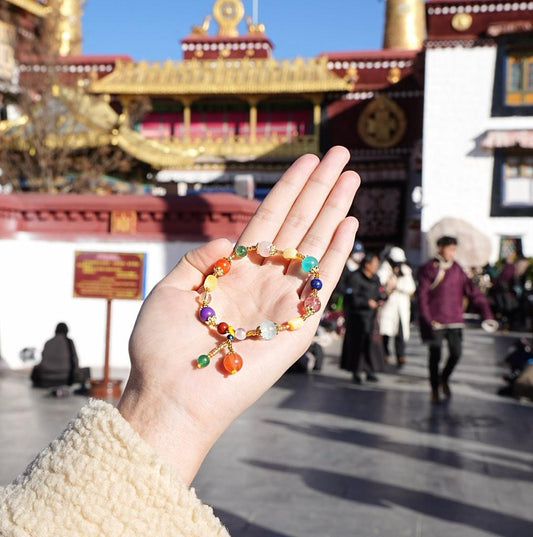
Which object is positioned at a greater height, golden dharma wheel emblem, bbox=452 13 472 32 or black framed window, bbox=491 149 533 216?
golden dharma wheel emblem, bbox=452 13 472 32

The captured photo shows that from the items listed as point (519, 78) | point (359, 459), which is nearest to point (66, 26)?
point (519, 78)

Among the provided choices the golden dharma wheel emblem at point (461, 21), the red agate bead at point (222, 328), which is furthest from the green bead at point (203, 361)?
the golden dharma wheel emblem at point (461, 21)

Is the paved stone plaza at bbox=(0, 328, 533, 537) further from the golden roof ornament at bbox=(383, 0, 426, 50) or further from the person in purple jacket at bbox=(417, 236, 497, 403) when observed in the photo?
the golden roof ornament at bbox=(383, 0, 426, 50)

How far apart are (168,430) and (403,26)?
3430 centimetres

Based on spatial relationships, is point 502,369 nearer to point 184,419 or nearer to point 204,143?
point 184,419

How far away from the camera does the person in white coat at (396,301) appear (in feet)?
36.1

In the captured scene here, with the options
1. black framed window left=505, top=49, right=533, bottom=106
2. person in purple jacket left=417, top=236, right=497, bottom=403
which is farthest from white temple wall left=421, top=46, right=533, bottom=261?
person in purple jacket left=417, top=236, right=497, bottom=403

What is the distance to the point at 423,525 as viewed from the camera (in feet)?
14.5

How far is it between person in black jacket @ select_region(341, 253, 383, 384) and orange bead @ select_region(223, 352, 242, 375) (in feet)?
26.7

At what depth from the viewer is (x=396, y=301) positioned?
1108 centimetres

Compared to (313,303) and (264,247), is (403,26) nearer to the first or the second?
(264,247)

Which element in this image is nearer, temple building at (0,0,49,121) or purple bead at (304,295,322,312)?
purple bead at (304,295,322,312)

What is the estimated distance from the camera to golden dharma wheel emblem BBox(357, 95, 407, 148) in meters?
27.2

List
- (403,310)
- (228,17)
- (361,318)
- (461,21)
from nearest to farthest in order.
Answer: (361,318) < (403,310) < (461,21) < (228,17)
